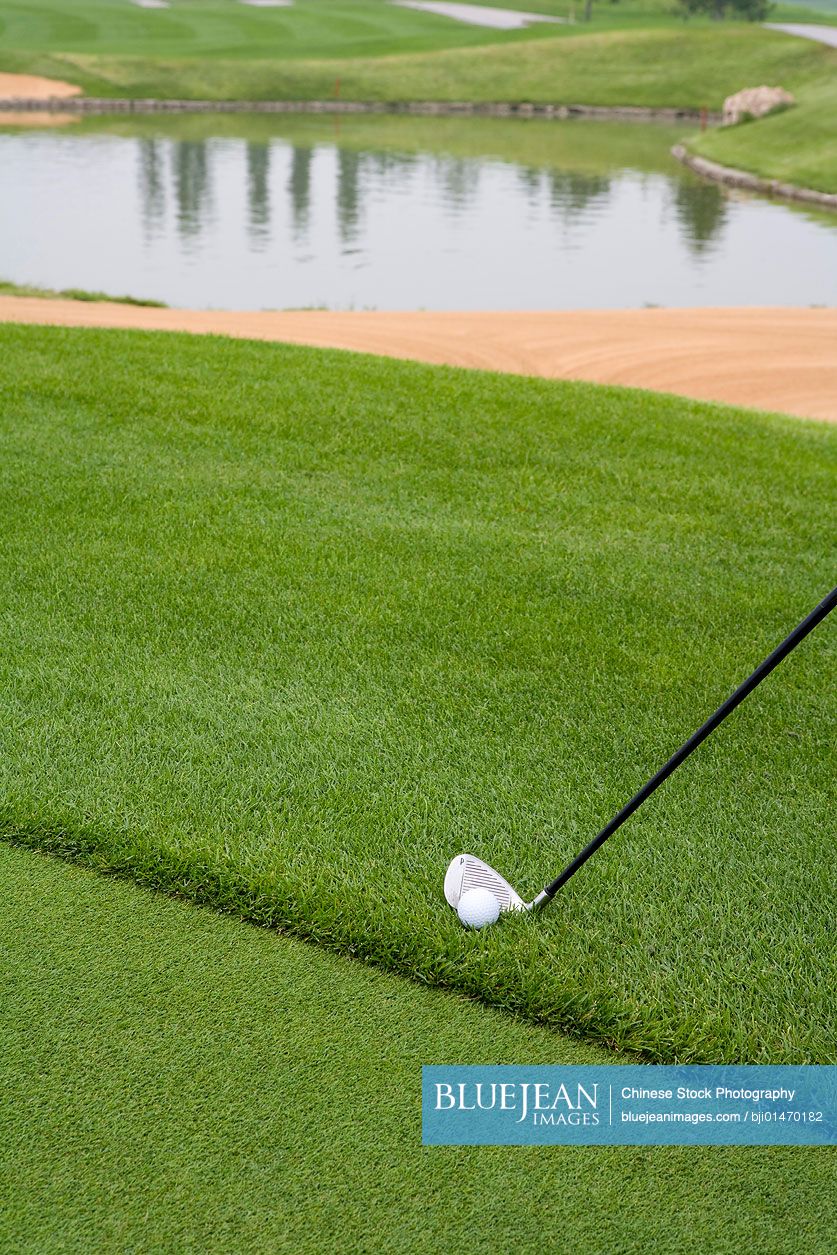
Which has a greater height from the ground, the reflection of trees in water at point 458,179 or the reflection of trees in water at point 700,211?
the reflection of trees in water at point 458,179

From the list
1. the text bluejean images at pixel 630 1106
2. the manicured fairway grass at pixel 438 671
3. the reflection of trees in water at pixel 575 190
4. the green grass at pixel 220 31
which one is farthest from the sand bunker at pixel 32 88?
the text bluejean images at pixel 630 1106

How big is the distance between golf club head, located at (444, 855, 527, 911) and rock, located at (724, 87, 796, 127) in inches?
1037

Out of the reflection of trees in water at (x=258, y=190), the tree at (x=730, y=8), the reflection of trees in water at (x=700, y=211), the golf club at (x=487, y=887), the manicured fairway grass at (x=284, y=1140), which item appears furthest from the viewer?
the tree at (x=730, y=8)

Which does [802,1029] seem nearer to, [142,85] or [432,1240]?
[432,1240]

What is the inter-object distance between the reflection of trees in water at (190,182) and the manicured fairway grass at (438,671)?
9077 millimetres

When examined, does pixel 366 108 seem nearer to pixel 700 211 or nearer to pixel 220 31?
pixel 220 31

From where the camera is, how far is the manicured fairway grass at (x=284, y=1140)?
4.62 feet

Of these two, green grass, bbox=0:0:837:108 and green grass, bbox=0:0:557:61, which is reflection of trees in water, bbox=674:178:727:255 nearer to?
green grass, bbox=0:0:837:108

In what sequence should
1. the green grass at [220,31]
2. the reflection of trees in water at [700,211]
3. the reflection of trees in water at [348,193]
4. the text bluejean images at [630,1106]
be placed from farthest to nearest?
the green grass at [220,31] < the reflection of trees in water at [700,211] < the reflection of trees in water at [348,193] < the text bluejean images at [630,1106]

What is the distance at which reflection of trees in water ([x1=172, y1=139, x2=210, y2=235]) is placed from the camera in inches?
529

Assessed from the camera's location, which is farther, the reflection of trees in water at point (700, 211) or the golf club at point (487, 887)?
the reflection of trees in water at point (700, 211)

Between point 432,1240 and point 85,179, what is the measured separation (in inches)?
651

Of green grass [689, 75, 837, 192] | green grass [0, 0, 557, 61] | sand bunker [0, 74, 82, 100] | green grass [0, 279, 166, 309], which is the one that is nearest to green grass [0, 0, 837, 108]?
green grass [0, 0, 557, 61]

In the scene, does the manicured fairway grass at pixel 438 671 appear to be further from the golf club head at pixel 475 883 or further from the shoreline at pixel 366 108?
the shoreline at pixel 366 108
